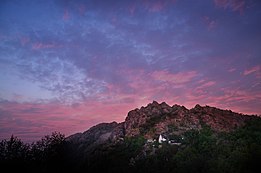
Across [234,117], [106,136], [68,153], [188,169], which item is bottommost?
[188,169]

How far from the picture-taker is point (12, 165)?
48.3 m

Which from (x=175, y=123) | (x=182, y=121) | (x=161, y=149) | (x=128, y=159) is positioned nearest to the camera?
(x=128, y=159)

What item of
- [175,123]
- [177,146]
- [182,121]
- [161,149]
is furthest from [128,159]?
[182,121]

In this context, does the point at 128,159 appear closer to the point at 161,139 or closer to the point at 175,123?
the point at 161,139

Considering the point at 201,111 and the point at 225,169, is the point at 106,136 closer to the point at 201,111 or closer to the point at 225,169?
the point at 201,111

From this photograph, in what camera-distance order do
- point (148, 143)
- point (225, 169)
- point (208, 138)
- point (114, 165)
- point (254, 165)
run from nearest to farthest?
1. point (254, 165)
2. point (225, 169)
3. point (114, 165)
4. point (208, 138)
5. point (148, 143)

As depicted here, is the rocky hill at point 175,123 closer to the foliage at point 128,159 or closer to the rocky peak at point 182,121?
the rocky peak at point 182,121

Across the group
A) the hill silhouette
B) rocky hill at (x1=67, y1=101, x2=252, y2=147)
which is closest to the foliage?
the hill silhouette

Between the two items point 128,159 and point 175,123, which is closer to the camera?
point 128,159

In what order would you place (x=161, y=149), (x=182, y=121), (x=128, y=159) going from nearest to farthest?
(x=128, y=159) → (x=161, y=149) → (x=182, y=121)

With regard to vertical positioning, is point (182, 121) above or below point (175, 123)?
above

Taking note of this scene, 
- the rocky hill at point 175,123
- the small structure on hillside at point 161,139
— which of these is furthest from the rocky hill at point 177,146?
the small structure on hillside at point 161,139

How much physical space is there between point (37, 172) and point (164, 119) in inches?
5711

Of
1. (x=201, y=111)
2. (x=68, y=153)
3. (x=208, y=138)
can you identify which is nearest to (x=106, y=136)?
(x=201, y=111)
